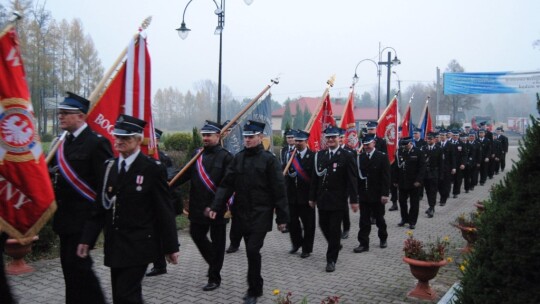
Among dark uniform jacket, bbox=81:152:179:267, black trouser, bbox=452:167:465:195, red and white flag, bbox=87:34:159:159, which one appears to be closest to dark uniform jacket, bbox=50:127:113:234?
dark uniform jacket, bbox=81:152:179:267

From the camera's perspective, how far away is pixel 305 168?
8.34m

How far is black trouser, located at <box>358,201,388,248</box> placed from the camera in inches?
330

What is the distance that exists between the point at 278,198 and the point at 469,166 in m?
13.0

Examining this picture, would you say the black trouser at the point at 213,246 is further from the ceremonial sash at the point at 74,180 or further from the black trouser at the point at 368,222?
the black trouser at the point at 368,222

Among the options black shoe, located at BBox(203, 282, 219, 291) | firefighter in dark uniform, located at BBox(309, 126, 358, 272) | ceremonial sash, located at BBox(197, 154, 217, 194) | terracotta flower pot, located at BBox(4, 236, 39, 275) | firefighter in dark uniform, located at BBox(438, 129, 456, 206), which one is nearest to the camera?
black shoe, located at BBox(203, 282, 219, 291)

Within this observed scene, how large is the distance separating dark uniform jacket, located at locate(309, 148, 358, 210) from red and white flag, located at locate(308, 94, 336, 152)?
2525mm

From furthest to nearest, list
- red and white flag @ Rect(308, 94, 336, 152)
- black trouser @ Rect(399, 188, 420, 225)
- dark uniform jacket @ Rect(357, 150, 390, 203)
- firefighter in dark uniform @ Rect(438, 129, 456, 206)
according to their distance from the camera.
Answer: firefighter in dark uniform @ Rect(438, 129, 456, 206), black trouser @ Rect(399, 188, 420, 225), red and white flag @ Rect(308, 94, 336, 152), dark uniform jacket @ Rect(357, 150, 390, 203)

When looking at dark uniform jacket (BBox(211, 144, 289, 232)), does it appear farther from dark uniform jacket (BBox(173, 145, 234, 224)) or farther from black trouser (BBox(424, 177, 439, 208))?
black trouser (BBox(424, 177, 439, 208))

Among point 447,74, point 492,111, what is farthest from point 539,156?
point 492,111

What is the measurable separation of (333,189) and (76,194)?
392cm

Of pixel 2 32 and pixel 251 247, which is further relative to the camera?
pixel 251 247

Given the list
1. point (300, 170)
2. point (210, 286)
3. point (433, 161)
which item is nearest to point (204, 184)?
point (210, 286)

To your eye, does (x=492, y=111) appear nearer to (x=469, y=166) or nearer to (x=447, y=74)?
(x=447, y=74)

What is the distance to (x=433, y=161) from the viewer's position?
12352 mm
